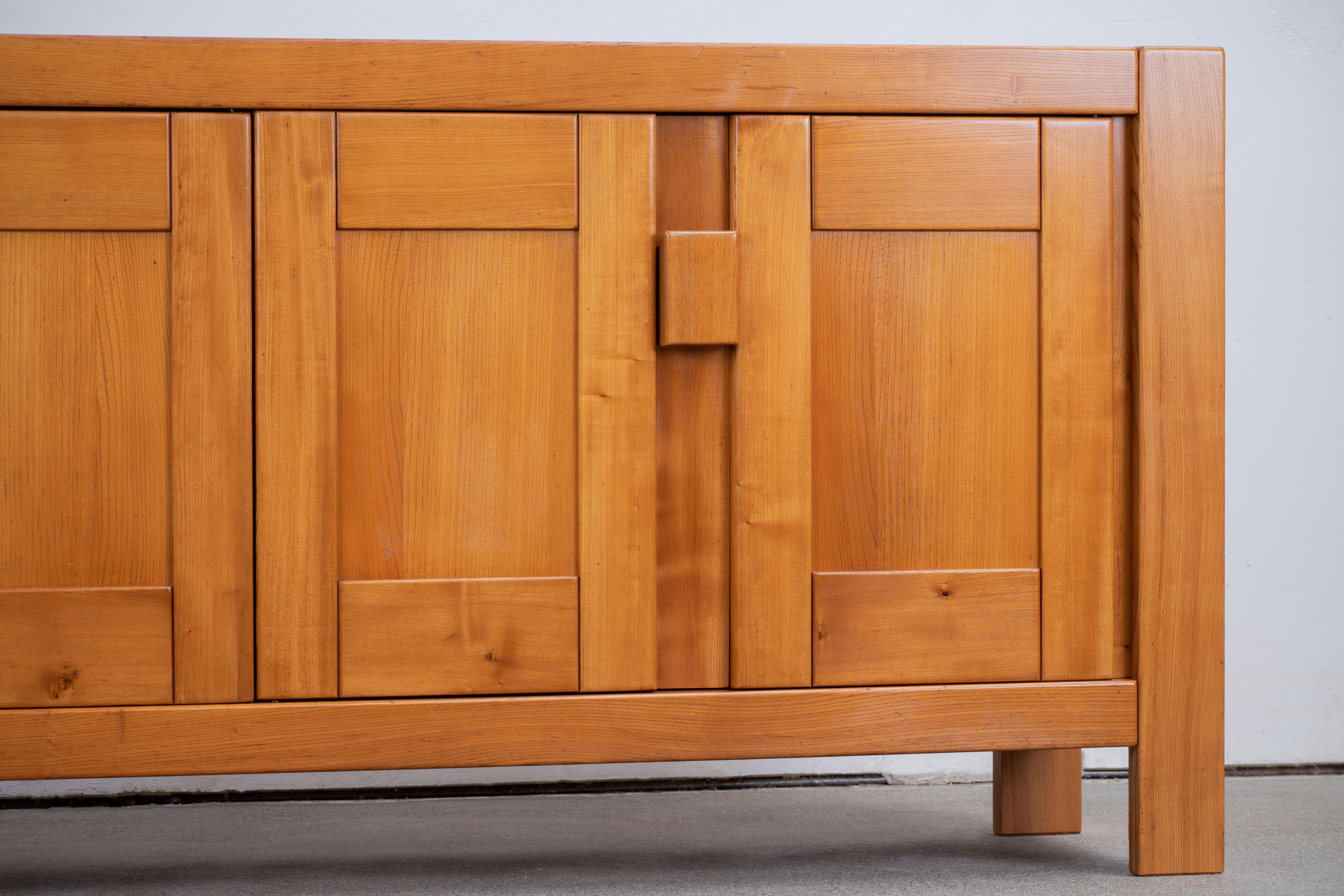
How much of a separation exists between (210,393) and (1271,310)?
155cm

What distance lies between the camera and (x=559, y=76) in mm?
986

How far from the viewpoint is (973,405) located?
1026 mm

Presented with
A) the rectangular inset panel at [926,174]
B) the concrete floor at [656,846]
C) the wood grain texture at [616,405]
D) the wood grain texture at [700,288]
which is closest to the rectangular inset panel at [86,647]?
the concrete floor at [656,846]

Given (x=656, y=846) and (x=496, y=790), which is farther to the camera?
(x=496, y=790)

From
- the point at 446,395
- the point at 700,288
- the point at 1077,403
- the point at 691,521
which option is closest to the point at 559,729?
the point at 691,521

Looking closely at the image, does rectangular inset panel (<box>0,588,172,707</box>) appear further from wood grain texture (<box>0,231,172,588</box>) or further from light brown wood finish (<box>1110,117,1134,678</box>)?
light brown wood finish (<box>1110,117,1134,678</box>)

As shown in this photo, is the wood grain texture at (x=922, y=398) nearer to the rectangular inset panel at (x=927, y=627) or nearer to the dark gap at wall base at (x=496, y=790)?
the rectangular inset panel at (x=927, y=627)

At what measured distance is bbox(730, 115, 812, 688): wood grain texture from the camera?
1002mm

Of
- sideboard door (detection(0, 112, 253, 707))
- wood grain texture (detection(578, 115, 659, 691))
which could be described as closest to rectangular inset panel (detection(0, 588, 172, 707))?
sideboard door (detection(0, 112, 253, 707))

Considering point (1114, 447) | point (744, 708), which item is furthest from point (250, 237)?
point (1114, 447)

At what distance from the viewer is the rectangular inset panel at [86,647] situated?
951 mm

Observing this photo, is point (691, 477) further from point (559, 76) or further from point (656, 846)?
point (656, 846)

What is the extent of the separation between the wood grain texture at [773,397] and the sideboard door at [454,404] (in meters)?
0.09

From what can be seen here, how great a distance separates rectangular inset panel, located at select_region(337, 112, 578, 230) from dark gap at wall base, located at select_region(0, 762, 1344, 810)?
3.00 feet
